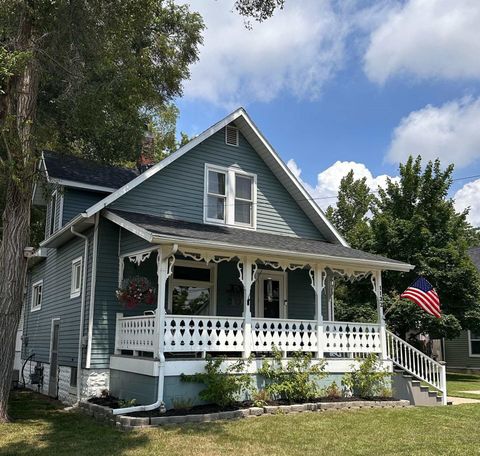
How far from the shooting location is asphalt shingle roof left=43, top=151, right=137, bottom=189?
14.5 m

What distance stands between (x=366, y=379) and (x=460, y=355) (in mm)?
16508

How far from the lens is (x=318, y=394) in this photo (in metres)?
11.7

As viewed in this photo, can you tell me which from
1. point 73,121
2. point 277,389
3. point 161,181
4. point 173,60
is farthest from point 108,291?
point 173,60

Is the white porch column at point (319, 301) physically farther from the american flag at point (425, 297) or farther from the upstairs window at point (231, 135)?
the upstairs window at point (231, 135)

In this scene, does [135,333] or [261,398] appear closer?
[261,398]

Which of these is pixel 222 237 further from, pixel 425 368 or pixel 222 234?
pixel 425 368

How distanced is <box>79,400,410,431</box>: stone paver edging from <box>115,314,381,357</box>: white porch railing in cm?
132

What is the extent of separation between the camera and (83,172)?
1545cm

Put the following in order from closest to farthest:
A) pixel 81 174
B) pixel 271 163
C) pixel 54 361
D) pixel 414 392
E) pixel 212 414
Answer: pixel 212 414, pixel 414 392, pixel 54 361, pixel 81 174, pixel 271 163

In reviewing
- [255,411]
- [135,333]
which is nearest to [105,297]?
[135,333]

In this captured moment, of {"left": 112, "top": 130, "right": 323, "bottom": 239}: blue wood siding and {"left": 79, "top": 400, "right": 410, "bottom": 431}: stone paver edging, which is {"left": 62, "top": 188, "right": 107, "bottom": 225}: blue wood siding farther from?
{"left": 79, "top": 400, "right": 410, "bottom": 431}: stone paver edging

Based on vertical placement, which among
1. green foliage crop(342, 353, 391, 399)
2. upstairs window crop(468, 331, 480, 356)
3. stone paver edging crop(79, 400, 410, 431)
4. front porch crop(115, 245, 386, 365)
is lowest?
stone paver edging crop(79, 400, 410, 431)

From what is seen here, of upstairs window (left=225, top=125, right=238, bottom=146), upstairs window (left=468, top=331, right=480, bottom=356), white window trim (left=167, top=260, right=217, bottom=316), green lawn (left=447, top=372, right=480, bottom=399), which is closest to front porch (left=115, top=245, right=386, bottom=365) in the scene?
white window trim (left=167, top=260, right=217, bottom=316)

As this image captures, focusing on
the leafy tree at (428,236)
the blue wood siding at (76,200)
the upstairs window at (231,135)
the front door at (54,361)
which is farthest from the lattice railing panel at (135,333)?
the leafy tree at (428,236)
